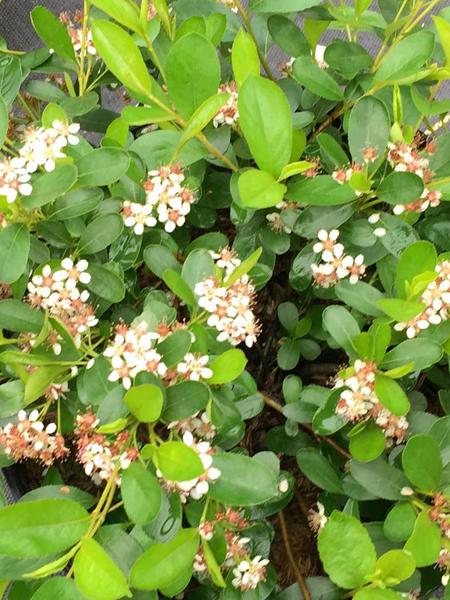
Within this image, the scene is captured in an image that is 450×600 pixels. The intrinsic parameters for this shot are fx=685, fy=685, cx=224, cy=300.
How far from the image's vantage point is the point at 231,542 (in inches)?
21.2

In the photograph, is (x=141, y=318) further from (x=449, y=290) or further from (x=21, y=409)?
(x=449, y=290)

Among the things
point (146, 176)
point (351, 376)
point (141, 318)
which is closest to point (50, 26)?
point (146, 176)

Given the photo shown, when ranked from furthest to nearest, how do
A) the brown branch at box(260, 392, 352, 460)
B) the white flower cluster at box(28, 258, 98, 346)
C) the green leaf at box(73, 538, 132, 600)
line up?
1. the brown branch at box(260, 392, 352, 460)
2. the white flower cluster at box(28, 258, 98, 346)
3. the green leaf at box(73, 538, 132, 600)

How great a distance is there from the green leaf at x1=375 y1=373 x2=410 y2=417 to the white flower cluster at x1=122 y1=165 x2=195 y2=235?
0.20 metres

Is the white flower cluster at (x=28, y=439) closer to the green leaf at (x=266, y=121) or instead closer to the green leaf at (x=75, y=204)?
the green leaf at (x=75, y=204)

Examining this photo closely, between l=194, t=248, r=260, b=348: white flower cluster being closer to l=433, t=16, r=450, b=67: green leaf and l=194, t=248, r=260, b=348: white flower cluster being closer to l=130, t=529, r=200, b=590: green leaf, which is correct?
l=130, t=529, r=200, b=590: green leaf

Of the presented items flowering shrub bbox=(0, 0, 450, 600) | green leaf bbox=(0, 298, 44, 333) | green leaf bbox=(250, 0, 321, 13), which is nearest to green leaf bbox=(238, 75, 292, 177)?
flowering shrub bbox=(0, 0, 450, 600)

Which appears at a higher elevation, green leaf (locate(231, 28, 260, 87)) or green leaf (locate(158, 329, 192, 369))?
green leaf (locate(231, 28, 260, 87))

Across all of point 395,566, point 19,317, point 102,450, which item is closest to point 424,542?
point 395,566

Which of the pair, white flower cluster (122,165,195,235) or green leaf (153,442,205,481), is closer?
green leaf (153,442,205,481)

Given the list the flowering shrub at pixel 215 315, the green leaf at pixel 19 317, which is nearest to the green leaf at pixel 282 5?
the flowering shrub at pixel 215 315

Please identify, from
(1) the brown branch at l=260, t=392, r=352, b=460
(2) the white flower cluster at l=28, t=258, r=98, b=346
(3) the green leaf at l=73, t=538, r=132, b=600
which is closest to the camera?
(3) the green leaf at l=73, t=538, r=132, b=600

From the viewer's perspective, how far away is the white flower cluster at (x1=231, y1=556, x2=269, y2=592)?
1.75 feet

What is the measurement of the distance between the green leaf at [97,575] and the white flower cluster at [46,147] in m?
0.27
